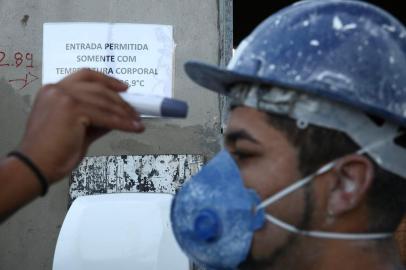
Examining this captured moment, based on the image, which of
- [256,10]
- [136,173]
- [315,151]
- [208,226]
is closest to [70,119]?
[208,226]

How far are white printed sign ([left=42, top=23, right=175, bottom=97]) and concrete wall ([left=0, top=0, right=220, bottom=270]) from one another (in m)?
0.06

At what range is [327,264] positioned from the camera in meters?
1.78

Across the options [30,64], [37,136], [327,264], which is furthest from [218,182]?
[30,64]

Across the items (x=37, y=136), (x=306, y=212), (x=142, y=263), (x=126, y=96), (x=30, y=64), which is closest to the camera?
(x=37, y=136)

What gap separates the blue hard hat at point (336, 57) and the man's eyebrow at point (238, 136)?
158 millimetres

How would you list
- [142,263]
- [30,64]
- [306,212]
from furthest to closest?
1. [30,64]
2. [142,263]
3. [306,212]

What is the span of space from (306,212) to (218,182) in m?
0.28

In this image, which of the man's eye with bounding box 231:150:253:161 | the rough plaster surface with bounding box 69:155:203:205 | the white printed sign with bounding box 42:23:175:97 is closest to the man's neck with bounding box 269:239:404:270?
the man's eye with bounding box 231:150:253:161

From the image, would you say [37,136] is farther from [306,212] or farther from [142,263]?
[142,263]

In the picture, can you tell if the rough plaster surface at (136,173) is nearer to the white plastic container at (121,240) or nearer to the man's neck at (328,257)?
the white plastic container at (121,240)

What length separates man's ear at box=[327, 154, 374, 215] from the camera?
174 centimetres

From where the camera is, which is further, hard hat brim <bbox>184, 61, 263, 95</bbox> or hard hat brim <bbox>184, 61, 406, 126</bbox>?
hard hat brim <bbox>184, 61, 263, 95</bbox>

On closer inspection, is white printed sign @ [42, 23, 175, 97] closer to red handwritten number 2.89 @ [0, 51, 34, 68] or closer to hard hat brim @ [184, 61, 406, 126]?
red handwritten number 2.89 @ [0, 51, 34, 68]

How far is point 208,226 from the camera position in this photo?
181 cm
